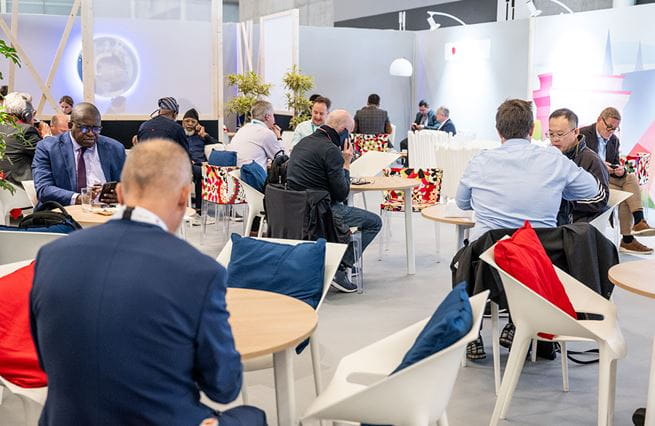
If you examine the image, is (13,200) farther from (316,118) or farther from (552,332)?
(552,332)

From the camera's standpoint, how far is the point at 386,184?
6492 mm

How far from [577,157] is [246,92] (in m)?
7.06

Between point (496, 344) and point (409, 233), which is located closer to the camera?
point (496, 344)

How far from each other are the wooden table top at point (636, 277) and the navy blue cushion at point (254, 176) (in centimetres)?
383

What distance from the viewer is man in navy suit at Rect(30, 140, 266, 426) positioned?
1836 mm

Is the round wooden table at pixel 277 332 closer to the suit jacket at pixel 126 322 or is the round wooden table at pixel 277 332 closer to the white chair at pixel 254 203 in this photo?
the suit jacket at pixel 126 322

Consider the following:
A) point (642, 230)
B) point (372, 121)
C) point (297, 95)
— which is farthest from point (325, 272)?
point (372, 121)

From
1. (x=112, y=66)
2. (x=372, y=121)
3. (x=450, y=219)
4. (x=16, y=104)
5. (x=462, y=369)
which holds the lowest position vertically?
(x=462, y=369)

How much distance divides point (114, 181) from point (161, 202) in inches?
129

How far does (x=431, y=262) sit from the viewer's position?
723cm

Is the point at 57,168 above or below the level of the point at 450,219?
above

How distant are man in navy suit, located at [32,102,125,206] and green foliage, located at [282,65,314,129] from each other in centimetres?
685

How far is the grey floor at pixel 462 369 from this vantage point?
388 cm

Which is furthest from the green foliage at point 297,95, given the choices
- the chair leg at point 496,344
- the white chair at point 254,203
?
the chair leg at point 496,344
